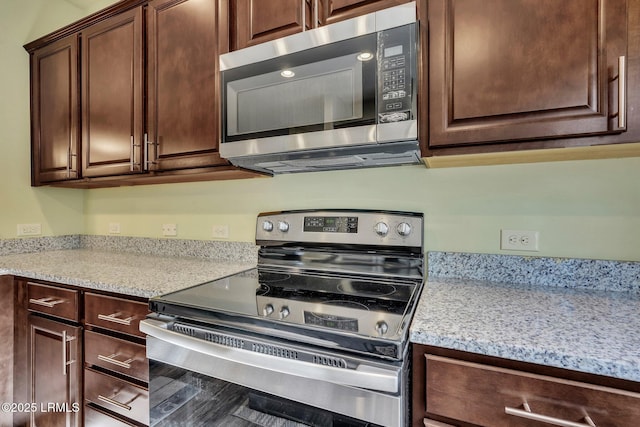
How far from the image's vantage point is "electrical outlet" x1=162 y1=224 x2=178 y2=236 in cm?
198

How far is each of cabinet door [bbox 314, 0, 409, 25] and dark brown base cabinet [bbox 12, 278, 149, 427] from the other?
1.30 meters

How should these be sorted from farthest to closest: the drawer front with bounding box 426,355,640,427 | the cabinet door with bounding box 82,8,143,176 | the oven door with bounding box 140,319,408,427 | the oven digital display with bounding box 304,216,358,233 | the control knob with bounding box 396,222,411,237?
the cabinet door with bounding box 82,8,143,176, the oven digital display with bounding box 304,216,358,233, the control knob with bounding box 396,222,411,237, the oven door with bounding box 140,319,408,427, the drawer front with bounding box 426,355,640,427

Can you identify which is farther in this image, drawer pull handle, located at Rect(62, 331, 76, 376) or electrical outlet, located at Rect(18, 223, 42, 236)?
electrical outlet, located at Rect(18, 223, 42, 236)

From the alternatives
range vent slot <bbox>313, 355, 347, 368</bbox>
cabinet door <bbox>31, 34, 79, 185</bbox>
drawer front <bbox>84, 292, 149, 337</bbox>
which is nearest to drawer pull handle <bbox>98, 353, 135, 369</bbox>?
drawer front <bbox>84, 292, 149, 337</bbox>

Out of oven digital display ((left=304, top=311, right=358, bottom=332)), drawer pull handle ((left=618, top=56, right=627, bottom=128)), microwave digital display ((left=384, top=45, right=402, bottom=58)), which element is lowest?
oven digital display ((left=304, top=311, right=358, bottom=332))

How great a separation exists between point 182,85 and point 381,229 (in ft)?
3.83

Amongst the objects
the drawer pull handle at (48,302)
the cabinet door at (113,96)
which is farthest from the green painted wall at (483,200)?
the drawer pull handle at (48,302)

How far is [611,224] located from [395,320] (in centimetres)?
88

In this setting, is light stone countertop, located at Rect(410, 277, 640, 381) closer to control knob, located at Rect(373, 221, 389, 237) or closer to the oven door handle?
the oven door handle

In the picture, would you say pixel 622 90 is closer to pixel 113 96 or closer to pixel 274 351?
pixel 274 351

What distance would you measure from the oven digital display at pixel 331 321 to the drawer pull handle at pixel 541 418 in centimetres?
37

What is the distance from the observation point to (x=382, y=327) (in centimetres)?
81

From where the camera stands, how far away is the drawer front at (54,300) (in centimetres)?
136

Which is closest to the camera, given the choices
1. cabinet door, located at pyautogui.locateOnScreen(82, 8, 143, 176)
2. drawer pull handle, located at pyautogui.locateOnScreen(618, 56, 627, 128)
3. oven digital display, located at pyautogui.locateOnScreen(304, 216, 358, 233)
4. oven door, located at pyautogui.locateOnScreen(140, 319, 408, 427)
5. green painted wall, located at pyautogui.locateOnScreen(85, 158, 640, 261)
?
oven door, located at pyautogui.locateOnScreen(140, 319, 408, 427)
